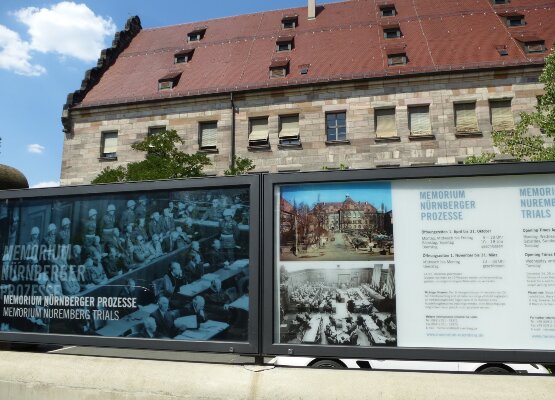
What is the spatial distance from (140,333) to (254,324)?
1007mm

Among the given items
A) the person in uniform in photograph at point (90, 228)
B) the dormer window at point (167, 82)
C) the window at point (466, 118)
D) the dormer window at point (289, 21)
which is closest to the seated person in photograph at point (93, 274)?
the person in uniform in photograph at point (90, 228)

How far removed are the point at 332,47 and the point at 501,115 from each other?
11443 mm

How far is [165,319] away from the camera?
3.59 m

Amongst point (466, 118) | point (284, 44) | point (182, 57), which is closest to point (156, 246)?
point (466, 118)

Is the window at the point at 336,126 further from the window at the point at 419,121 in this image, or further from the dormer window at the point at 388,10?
the dormer window at the point at 388,10

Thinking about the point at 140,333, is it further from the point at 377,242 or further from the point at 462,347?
the point at 462,347

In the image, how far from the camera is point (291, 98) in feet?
85.6

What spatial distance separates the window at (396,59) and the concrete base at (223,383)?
2517 centimetres

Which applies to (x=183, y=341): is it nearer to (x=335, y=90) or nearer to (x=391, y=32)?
(x=335, y=90)

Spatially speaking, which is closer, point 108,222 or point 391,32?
point 108,222

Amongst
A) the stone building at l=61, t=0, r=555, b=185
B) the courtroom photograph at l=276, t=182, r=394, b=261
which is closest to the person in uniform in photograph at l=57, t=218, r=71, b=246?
the courtroom photograph at l=276, t=182, r=394, b=261

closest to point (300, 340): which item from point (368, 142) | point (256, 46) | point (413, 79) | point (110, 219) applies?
point (110, 219)

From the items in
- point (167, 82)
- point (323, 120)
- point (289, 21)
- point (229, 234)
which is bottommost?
point (229, 234)

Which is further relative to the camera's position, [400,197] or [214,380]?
[400,197]
